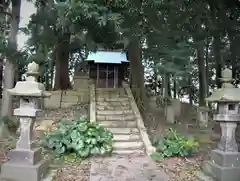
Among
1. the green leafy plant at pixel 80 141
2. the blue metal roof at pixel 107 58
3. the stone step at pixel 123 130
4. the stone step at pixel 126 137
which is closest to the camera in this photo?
the green leafy plant at pixel 80 141

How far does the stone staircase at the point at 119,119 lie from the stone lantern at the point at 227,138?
2047 mm

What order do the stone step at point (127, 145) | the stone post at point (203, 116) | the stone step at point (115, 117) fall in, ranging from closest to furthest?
the stone step at point (127, 145) → the stone step at point (115, 117) → the stone post at point (203, 116)

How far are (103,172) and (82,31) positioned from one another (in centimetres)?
297

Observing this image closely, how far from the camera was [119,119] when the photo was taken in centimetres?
831

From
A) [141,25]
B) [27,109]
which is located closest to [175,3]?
[141,25]

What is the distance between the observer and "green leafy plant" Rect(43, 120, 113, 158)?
6359mm

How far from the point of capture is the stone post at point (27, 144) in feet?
16.5

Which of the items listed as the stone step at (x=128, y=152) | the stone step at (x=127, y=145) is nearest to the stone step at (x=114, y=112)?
the stone step at (x=127, y=145)

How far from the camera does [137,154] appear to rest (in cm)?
684

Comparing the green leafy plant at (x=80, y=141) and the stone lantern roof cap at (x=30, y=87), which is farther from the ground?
the stone lantern roof cap at (x=30, y=87)

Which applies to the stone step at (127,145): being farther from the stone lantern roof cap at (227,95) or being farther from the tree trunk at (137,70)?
the tree trunk at (137,70)

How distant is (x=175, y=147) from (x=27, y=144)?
124 inches

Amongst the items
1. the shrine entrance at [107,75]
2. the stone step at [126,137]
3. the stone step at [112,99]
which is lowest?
the stone step at [126,137]

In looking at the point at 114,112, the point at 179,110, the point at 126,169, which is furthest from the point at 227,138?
the point at 179,110
